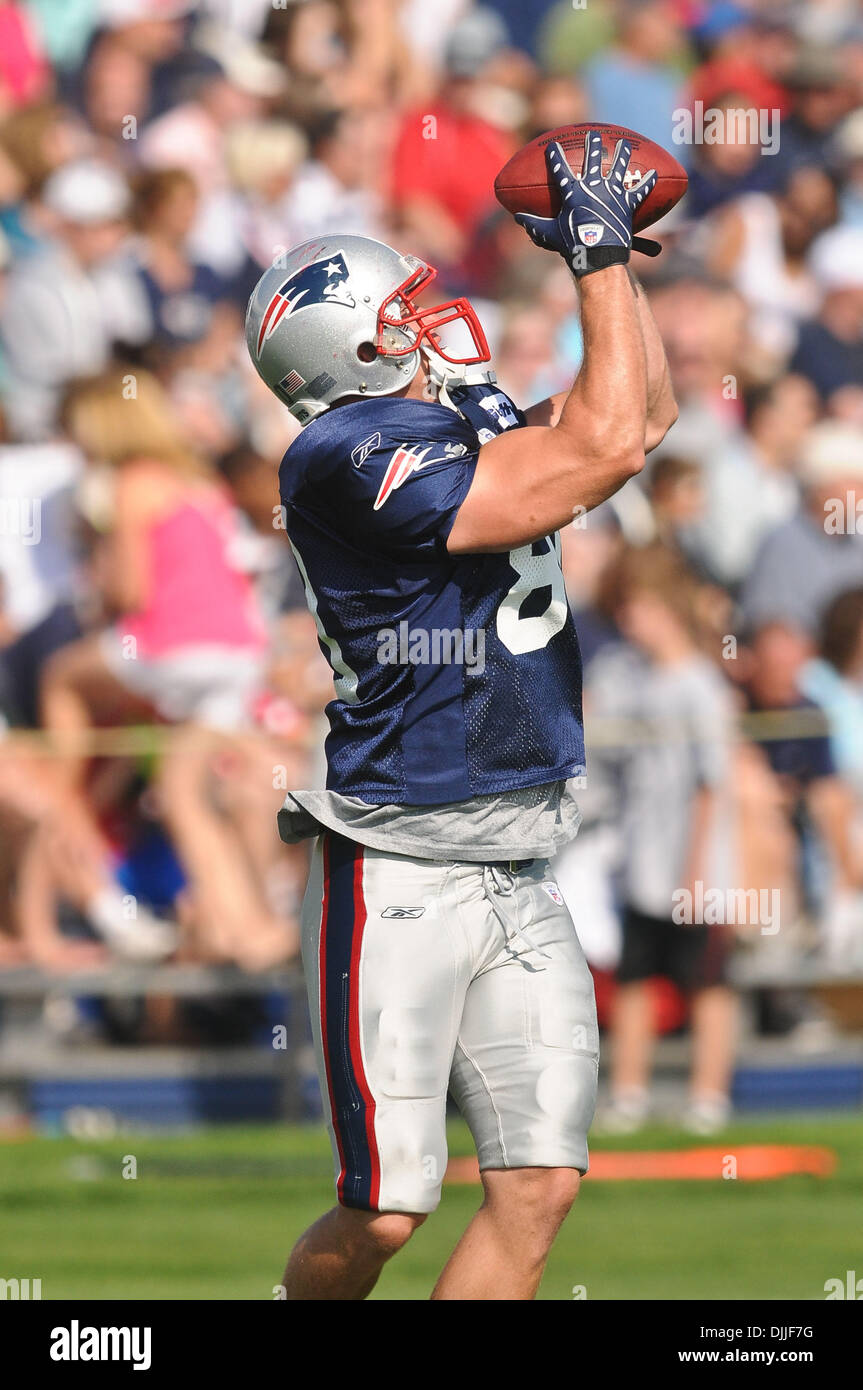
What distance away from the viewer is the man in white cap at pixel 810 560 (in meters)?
9.22

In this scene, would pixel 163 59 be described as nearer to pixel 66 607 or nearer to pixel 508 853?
pixel 66 607

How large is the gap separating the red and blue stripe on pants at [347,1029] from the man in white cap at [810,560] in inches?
200

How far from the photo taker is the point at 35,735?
27.7ft

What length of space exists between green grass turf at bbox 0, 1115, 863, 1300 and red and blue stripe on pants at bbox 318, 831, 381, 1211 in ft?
5.39

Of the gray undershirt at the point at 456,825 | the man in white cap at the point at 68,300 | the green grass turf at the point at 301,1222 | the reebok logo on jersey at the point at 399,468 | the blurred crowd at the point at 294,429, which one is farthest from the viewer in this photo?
the man in white cap at the point at 68,300

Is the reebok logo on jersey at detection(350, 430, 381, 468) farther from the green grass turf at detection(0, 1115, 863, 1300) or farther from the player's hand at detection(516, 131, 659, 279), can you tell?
the green grass turf at detection(0, 1115, 863, 1300)

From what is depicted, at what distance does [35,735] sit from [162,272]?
9.20 ft

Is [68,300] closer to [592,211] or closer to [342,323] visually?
[342,323]

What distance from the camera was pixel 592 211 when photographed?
389 cm

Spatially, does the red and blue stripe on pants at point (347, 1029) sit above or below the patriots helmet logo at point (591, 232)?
below

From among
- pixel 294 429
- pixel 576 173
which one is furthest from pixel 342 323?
pixel 294 429

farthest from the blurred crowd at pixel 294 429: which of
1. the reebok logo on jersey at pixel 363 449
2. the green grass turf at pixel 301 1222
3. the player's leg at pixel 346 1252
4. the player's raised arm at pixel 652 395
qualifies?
the reebok logo on jersey at pixel 363 449

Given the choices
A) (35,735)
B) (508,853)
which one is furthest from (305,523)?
(35,735)

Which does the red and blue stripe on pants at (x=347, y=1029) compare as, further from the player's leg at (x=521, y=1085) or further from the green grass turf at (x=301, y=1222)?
the green grass turf at (x=301, y=1222)
